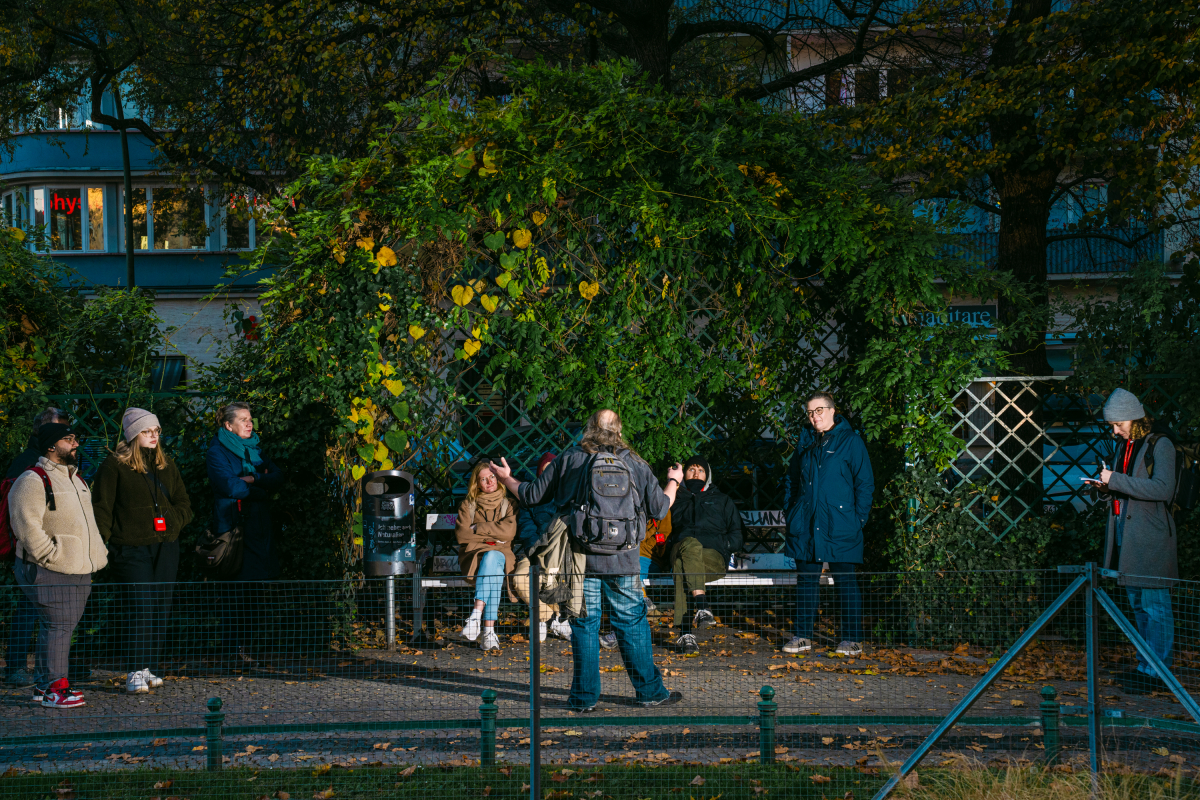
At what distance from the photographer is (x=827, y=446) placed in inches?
302

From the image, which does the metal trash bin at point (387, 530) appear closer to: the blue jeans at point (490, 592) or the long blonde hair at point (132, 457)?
the blue jeans at point (490, 592)

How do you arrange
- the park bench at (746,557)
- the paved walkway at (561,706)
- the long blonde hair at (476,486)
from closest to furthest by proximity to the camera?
1. the paved walkway at (561,706)
2. the park bench at (746,557)
3. the long blonde hair at (476,486)

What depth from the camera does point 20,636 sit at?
22.8 feet

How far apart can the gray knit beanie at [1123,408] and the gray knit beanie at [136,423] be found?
6182 mm

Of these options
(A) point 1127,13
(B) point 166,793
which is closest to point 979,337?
(A) point 1127,13

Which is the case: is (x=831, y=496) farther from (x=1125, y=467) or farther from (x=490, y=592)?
(x=490, y=592)

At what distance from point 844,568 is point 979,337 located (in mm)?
2027

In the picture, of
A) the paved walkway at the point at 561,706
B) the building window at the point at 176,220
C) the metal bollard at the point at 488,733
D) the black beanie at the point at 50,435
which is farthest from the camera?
the building window at the point at 176,220

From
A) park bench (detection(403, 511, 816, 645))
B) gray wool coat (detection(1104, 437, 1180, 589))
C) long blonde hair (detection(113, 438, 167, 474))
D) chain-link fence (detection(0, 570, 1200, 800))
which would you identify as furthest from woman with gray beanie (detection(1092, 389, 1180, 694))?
long blonde hair (detection(113, 438, 167, 474))

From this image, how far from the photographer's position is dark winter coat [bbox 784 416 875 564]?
761 cm

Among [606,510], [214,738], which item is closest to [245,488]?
[214,738]

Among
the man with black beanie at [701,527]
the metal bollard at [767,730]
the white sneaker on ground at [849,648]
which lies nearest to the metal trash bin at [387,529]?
the man with black beanie at [701,527]

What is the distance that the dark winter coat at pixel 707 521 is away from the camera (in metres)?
8.40

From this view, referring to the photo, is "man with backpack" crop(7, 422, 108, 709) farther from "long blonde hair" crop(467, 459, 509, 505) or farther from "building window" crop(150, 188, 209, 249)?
"building window" crop(150, 188, 209, 249)
